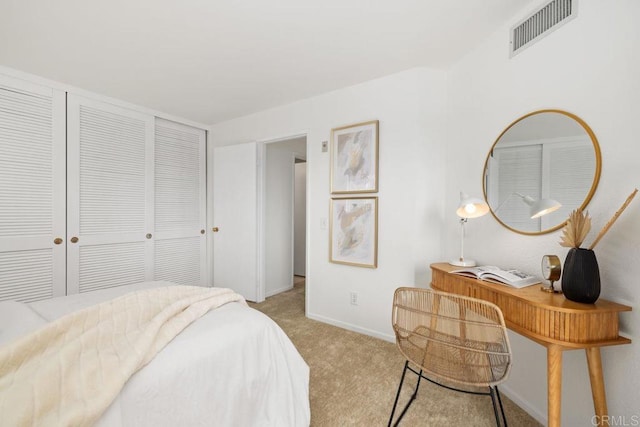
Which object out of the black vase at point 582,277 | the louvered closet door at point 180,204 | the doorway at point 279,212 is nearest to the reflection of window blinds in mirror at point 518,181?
the black vase at point 582,277

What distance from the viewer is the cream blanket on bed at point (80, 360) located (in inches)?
32.1

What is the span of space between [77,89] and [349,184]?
2.89 metres

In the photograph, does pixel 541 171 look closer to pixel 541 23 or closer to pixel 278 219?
pixel 541 23

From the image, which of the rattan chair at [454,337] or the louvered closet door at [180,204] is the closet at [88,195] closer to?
the louvered closet door at [180,204]

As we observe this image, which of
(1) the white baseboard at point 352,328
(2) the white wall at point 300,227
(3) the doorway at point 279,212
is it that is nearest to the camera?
(1) the white baseboard at point 352,328

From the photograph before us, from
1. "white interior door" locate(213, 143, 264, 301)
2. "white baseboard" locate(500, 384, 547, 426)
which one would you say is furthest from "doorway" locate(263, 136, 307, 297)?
"white baseboard" locate(500, 384, 547, 426)

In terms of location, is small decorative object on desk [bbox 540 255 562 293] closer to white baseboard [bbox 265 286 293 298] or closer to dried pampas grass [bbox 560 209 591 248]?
dried pampas grass [bbox 560 209 591 248]

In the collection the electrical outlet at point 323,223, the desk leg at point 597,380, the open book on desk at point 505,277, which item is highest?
the electrical outlet at point 323,223

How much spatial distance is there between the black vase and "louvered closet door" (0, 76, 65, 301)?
3891mm

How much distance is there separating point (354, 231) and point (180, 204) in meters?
2.42

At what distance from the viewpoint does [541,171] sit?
1583 millimetres

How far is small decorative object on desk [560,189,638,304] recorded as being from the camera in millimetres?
1146

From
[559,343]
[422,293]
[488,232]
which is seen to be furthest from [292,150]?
Answer: [559,343]

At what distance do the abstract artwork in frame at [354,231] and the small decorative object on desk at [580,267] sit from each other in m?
1.46
